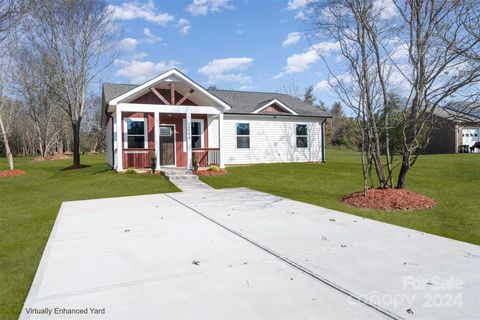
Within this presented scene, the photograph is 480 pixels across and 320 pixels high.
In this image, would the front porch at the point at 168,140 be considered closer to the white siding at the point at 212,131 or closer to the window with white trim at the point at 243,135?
the white siding at the point at 212,131

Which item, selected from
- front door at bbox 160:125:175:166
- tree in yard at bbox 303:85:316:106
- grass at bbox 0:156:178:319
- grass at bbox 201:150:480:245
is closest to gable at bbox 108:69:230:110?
A: front door at bbox 160:125:175:166

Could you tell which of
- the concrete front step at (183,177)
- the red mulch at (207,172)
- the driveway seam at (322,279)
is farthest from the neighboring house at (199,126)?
the driveway seam at (322,279)

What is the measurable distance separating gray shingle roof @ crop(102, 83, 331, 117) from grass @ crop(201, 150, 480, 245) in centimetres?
439

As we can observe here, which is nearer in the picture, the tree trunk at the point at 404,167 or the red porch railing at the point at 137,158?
the tree trunk at the point at 404,167

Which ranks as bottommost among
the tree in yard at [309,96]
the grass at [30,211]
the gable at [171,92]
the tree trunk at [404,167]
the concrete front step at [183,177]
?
the grass at [30,211]

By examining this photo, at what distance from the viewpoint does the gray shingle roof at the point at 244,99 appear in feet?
60.5

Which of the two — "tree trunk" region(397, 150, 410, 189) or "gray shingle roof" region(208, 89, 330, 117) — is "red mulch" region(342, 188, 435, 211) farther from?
"gray shingle roof" region(208, 89, 330, 117)

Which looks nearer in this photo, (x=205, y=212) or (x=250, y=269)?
(x=250, y=269)

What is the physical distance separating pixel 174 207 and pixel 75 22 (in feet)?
58.2

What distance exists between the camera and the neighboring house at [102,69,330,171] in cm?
1538

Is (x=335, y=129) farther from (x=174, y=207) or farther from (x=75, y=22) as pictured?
(x=174, y=207)

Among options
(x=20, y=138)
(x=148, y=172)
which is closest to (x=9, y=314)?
(x=148, y=172)

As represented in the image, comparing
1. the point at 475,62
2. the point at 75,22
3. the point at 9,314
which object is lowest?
the point at 9,314

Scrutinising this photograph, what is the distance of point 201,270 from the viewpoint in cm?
394
